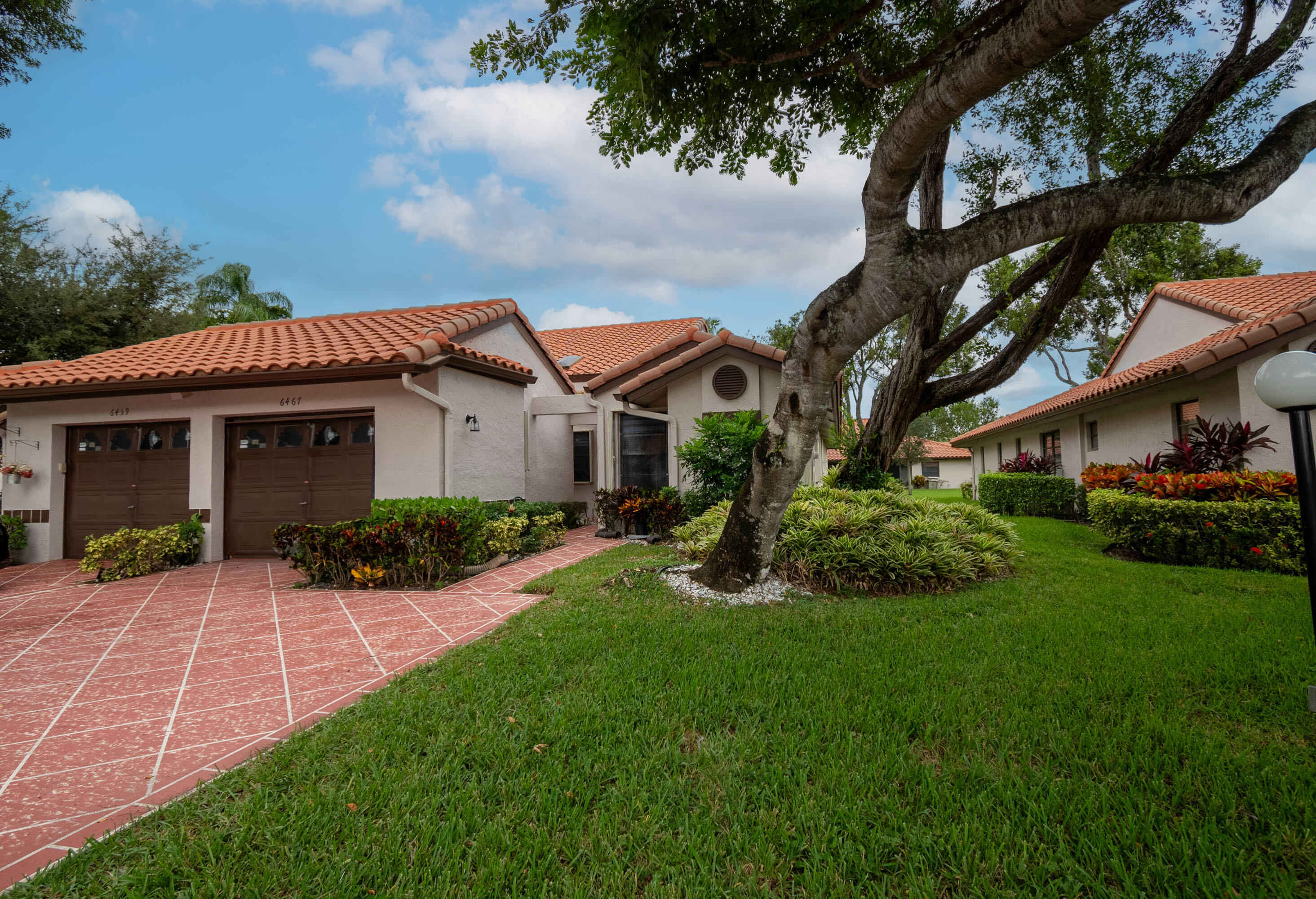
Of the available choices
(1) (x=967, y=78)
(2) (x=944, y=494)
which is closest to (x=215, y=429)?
(1) (x=967, y=78)

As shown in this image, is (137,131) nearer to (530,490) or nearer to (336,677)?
(530,490)

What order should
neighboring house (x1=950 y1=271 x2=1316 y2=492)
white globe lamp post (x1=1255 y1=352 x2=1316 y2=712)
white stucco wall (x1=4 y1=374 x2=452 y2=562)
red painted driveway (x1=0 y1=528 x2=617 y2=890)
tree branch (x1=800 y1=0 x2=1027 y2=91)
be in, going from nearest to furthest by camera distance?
red painted driveway (x1=0 y1=528 x2=617 y2=890)
white globe lamp post (x1=1255 y1=352 x2=1316 y2=712)
tree branch (x1=800 y1=0 x2=1027 y2=91)
neighboring house (x1=950 y1=271 x2=1316 y2=492)
white stucco wall (x1=4 y1=374 x2=452 y2=562)

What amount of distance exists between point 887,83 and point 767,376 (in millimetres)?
6451

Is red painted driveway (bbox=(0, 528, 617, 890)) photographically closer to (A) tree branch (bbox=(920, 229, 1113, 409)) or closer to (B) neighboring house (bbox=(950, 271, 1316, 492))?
(A) tree branch (bbox=(920, 229, 1113, 409))

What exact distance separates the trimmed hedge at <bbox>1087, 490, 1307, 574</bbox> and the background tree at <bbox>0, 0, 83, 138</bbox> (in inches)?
662

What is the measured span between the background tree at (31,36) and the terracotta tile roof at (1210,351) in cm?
1747

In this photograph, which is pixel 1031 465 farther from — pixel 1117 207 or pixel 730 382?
pixel 1117 207

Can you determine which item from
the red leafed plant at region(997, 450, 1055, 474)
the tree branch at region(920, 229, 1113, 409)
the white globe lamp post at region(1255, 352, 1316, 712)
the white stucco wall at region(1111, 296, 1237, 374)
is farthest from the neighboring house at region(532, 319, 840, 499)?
the red leafed plant at region(997, 450, 1055, 474)

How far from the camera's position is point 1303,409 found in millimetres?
3176

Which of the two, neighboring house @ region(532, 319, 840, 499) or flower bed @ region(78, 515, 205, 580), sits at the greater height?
neighboring house @ region(532, 319, 840, 499)

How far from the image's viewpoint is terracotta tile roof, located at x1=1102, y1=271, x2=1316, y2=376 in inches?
430

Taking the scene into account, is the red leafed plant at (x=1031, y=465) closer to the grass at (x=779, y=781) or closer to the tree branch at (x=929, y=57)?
the grass at (x=779, y=781)

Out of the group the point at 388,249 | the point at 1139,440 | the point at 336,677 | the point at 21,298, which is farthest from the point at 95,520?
the point at 1139,440

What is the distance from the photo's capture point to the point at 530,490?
13359 mm
